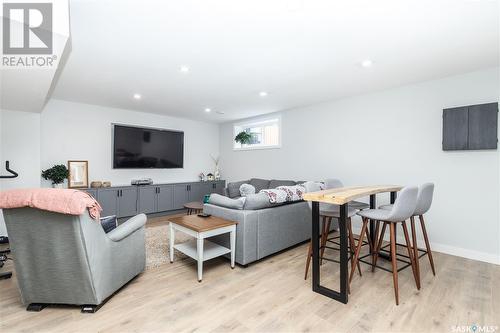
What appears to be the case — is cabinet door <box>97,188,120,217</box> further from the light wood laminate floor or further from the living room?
the light wood laminate floor

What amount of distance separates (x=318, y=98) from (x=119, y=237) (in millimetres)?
3592

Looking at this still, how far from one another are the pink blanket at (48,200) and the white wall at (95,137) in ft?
10.6

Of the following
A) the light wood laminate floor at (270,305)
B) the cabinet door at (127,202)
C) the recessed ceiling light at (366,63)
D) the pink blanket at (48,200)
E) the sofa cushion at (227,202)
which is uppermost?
the recessed ceiling light at (366,63)

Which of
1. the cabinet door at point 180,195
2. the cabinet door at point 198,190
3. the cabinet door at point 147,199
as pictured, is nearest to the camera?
the cabinet door at point 147,199

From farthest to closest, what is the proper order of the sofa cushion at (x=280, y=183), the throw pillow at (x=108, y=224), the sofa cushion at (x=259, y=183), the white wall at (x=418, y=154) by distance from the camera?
the sofa cushion at (x=259, y=183)
the sofa cushion at (x=280, y=183)
the white wall at (x=418, y=154)
the throw pillow at (x=108, y=224)

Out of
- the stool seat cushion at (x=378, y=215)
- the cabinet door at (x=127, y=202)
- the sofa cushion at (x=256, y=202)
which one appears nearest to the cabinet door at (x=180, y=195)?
the cabinet door at (x=127, y=202)

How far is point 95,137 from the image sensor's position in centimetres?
484

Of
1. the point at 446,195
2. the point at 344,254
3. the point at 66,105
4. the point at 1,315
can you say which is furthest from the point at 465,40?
the point at 66,105

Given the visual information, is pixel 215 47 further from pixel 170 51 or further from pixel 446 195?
pixel 446 195

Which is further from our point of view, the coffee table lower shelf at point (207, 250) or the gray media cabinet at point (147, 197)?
the gray media cabinet at point (147, 197)

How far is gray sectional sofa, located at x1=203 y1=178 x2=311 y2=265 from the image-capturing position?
273cm

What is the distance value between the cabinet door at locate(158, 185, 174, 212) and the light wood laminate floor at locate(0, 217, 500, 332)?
2.79 m

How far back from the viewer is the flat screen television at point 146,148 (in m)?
5.00

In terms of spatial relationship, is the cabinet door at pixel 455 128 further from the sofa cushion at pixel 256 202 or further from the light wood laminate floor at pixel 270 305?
the sofa cushion at pixel 256 202
